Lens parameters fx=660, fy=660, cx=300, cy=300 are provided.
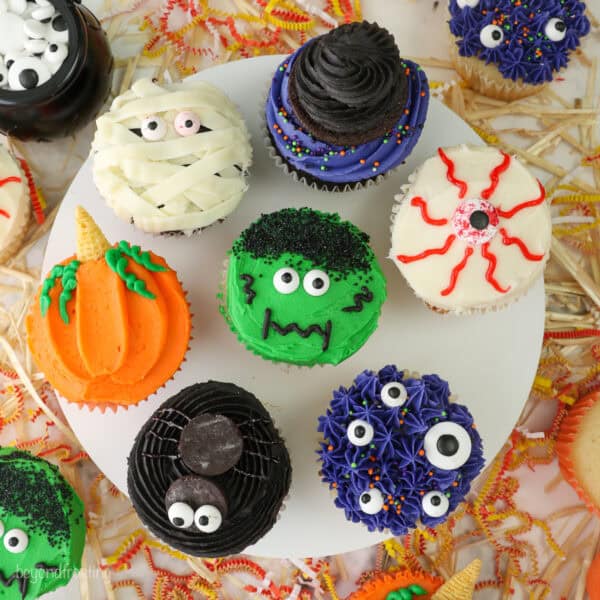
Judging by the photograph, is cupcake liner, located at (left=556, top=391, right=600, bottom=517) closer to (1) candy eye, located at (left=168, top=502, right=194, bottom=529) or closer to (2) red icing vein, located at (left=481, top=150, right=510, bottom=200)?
(2) red icing vein, located at (left=481, top=150, right=510, bottom=200)

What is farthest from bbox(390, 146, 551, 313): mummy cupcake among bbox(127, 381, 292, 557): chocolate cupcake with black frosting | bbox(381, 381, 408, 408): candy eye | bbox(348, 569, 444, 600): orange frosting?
bbox(348, 569, 444, 600): orange frosting

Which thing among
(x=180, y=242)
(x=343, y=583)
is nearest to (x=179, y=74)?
(x=180, y=242)

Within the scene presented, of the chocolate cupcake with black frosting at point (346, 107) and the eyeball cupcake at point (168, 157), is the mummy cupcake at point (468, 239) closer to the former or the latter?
the chocolate cupcake with black frosting at point (346, 107)

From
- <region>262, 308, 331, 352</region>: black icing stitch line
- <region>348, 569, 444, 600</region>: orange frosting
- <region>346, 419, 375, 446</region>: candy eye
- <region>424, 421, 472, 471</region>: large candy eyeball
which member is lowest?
<region>348, 569, 444, 600</region>: orange frosting

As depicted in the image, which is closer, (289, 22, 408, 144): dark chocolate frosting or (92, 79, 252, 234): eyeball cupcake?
(289, 22, 408, 144): dark chocolate frosting

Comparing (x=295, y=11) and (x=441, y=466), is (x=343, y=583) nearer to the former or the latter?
(x=441, y=466)

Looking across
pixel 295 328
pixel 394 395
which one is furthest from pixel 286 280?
pixel 394 395

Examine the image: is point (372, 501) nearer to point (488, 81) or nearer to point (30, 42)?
point (488, 81)
